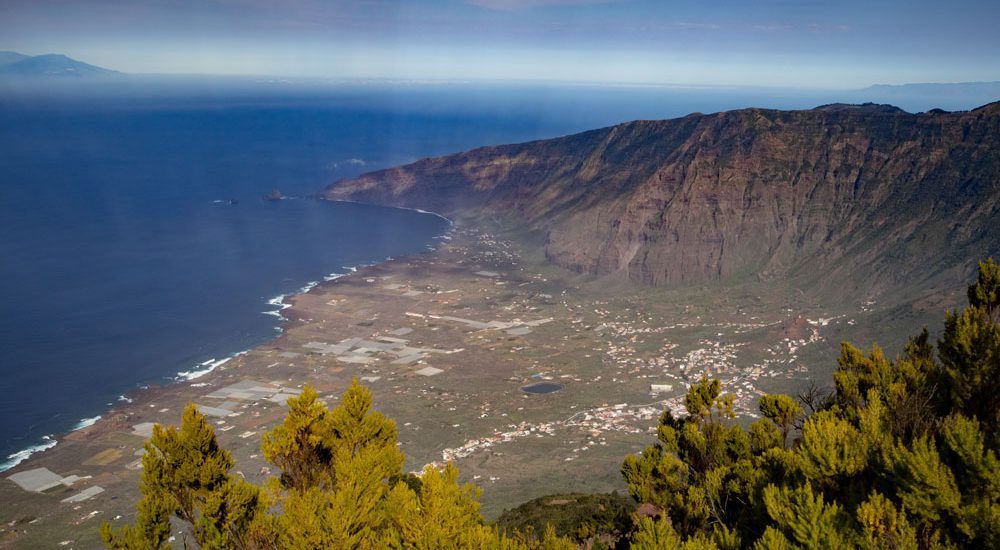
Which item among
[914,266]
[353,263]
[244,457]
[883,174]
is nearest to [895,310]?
[914,266]

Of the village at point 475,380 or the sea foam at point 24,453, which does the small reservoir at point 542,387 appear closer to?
the village at point 475,380

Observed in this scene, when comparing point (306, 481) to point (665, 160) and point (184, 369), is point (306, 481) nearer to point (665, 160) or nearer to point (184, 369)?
point (184, 369)

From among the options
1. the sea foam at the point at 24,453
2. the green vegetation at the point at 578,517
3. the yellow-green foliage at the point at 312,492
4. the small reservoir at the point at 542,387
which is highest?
the yellow-green foliage at the point at 312,492

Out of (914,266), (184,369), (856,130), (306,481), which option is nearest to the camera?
(306,481)

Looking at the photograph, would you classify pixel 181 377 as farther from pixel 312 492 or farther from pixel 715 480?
pixel 312 492

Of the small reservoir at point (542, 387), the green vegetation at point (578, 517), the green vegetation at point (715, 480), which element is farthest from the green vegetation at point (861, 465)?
the small reservoir at point (542, 387)

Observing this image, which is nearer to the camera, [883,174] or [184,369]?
[184,369]
